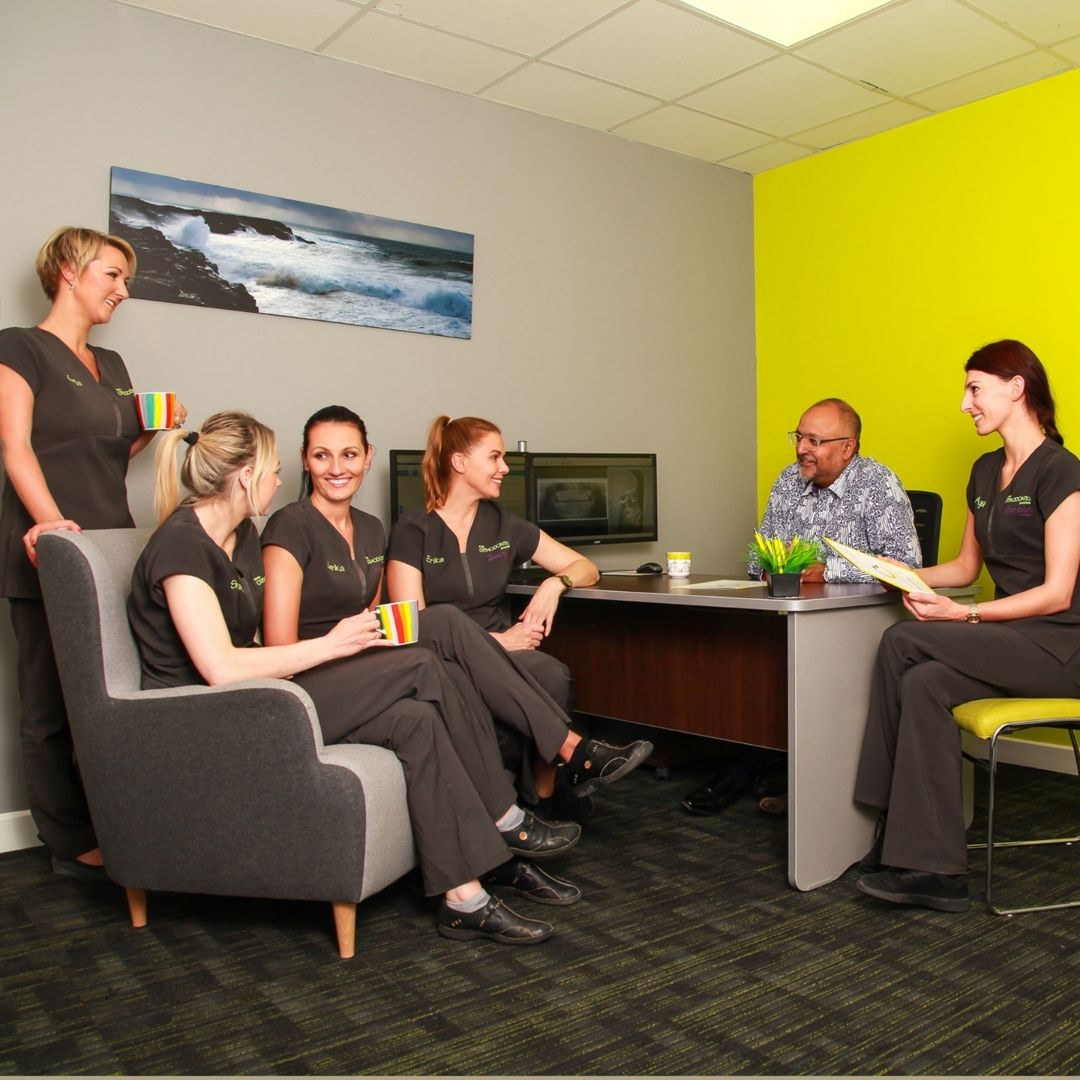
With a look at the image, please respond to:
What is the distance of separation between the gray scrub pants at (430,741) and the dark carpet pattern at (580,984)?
20 centimetres

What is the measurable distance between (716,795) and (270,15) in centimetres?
283

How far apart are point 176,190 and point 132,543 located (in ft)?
4.67

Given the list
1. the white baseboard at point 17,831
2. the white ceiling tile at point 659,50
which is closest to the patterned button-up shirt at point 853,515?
the white ceiling tile at point 659,50

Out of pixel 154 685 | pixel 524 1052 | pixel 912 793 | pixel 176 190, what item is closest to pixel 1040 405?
pixel 912 793

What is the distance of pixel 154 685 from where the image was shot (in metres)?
2.28

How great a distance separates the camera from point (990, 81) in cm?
394

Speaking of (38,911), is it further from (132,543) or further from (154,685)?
(132,543)

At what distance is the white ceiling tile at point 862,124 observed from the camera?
4.23m

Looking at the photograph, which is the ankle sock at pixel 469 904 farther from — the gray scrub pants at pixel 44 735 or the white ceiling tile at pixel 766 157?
the white ceiling tile at pixel 766 157

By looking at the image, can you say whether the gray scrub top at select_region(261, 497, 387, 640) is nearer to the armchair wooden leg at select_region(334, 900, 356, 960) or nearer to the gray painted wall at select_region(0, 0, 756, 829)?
the armchair wooden leg at select_region(334, 900, 356, 960)

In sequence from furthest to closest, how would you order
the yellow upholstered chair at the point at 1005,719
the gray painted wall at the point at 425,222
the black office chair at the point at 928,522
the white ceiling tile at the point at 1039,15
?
the black office chair at the point at 928,522, the white ceiling tile at the point at 1039,15, the gray painted wall at the point at 425,222, the yellow upholstered chair at the point at 1005,719

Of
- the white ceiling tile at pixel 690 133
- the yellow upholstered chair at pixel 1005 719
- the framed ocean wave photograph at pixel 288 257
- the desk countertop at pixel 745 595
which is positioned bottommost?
the yellow upholstered chair at pixel 1005 719

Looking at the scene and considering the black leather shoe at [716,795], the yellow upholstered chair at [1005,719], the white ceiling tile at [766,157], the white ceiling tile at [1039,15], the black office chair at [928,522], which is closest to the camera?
the yellow upholstered chair at [1005,719]

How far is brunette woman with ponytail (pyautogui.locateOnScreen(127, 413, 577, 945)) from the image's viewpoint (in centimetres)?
219
